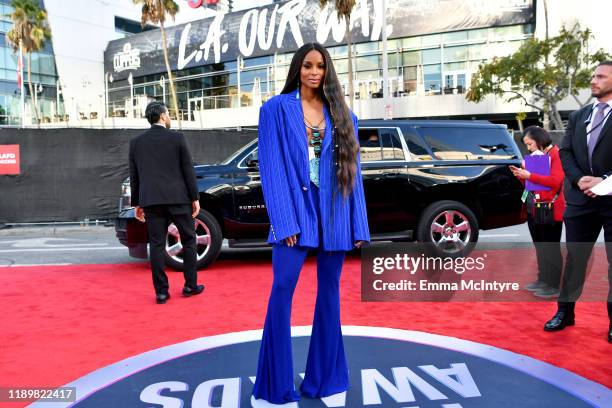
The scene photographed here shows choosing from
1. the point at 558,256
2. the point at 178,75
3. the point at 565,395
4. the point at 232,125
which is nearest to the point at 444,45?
the point at 232,125

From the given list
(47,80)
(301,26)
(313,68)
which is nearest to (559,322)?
(313,68)

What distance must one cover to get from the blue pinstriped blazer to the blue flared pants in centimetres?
7

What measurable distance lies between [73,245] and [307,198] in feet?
26.1

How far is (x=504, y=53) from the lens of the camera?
32438 mm

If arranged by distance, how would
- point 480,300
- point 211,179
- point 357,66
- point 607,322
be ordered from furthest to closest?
point 357,66, point 211,179, point 480,300, point 607,322

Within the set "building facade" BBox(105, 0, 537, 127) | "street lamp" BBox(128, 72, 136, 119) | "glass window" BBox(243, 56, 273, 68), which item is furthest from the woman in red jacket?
"street lamp" BBox(128, 72, 136, 119)

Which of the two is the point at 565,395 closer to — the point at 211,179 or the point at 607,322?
the point at 607,322

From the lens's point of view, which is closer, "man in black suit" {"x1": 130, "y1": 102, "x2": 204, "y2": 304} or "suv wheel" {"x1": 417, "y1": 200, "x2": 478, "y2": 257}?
"man in black suit" {"x1": 130, "y1": 102, "x2": 204, "y2": 304}

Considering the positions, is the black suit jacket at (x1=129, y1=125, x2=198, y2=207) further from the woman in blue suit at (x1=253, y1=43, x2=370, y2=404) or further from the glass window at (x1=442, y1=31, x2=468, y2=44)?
the glass window at (x1=442, y1=31, x2=468, y2=44)

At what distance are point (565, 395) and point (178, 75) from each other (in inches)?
1771

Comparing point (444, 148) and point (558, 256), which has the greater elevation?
point (444, 148)

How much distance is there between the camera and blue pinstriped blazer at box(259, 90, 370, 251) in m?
2.87

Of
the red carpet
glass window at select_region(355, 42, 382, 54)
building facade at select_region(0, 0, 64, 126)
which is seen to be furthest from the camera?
building facade at select_region(0, 0, 64, 126)

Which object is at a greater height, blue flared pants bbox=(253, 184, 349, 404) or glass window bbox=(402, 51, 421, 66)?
glass window bbox=(402, 51, 421, 66)
